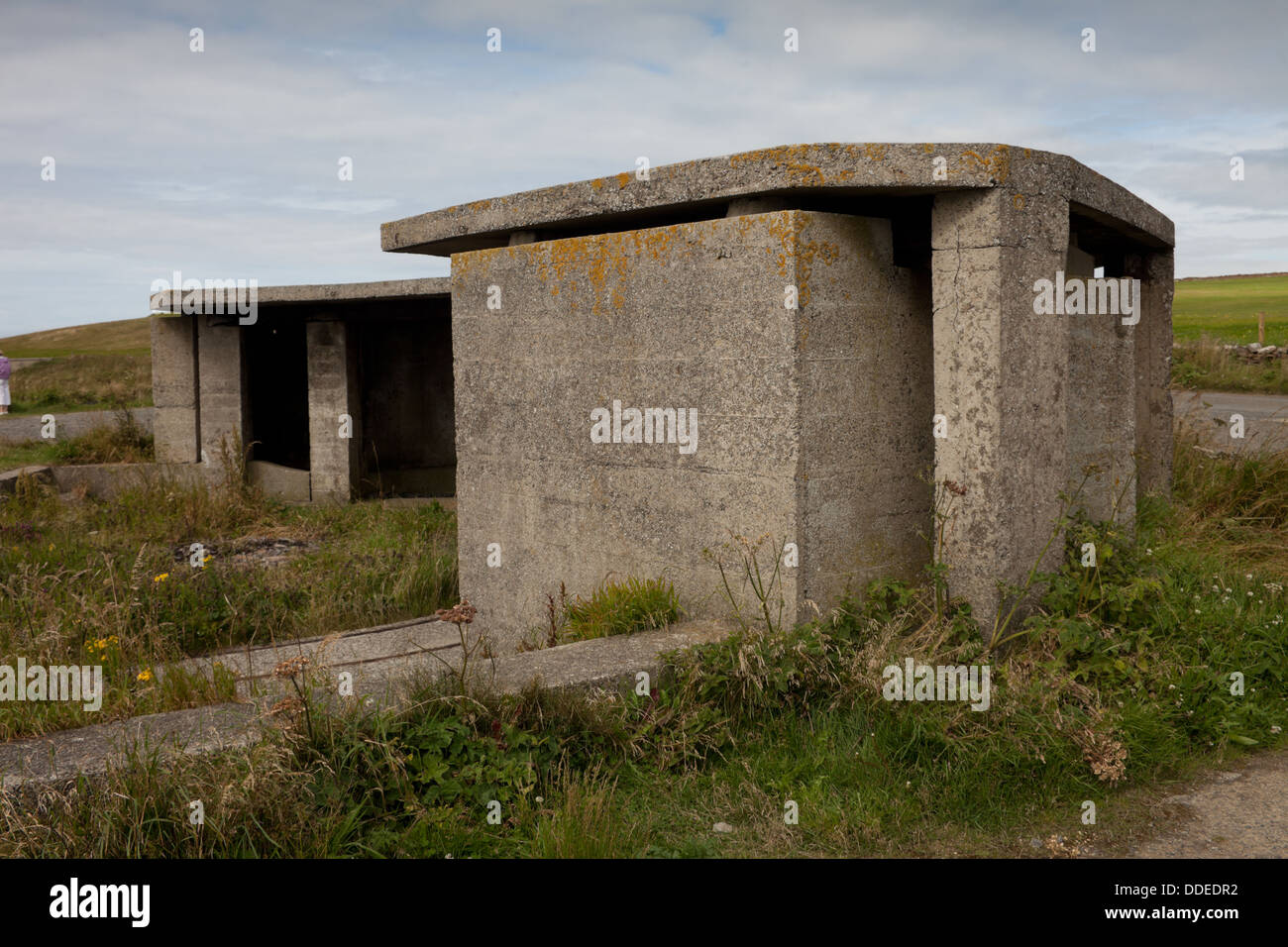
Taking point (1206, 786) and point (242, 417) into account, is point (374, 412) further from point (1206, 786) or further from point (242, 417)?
point (1206, 786)

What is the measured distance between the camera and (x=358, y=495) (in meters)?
10.7

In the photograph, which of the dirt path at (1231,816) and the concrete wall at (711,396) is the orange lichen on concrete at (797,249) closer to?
the concrete wall at (711,396)

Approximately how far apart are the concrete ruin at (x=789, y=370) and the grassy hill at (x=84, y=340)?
3849 centimetres

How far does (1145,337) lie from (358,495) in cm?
758

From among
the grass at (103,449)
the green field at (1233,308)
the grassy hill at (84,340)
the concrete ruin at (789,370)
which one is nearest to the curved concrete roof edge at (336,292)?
the grass at (103,449)

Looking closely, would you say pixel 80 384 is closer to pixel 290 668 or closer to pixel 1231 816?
pixel 290 668

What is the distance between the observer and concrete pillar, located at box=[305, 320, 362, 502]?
10883 millimetres

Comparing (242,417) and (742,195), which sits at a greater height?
(742,195)
